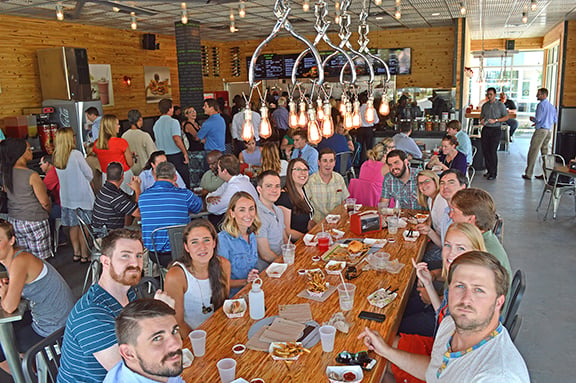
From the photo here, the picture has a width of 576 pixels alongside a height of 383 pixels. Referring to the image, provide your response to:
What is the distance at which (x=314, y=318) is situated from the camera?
264cm

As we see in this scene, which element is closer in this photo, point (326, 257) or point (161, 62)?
point (326, 257)

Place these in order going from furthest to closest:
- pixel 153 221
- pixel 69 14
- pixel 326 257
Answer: pixel 69 14 < pixel 153 221 < pixel 326 257

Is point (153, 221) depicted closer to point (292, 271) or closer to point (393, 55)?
point (292, 271)

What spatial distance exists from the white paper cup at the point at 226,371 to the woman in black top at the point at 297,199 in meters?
2.76

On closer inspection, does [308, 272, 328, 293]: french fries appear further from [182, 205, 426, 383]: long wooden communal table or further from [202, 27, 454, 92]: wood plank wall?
[202, 27, 454, 92]: wood plank wall

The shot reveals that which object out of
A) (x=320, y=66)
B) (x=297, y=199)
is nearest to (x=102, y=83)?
(x=297, y=199)

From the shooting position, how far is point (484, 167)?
36.6 feet

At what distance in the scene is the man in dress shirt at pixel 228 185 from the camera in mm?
4914

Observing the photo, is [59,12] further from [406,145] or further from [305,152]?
[406,145]

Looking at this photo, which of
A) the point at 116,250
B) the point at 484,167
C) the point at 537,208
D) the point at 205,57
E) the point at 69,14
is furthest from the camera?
the point at 205,57

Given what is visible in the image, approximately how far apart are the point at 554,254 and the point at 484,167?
573 centimetres

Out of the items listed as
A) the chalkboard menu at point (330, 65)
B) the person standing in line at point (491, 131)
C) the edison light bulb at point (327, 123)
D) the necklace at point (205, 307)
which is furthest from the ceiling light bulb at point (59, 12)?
the person standing in line at point (491, 131)

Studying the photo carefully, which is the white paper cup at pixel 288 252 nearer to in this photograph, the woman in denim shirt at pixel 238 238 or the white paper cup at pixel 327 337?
the woman in denim shirt at pixel 238 238

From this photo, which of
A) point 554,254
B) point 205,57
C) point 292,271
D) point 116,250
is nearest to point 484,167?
point 554,254
